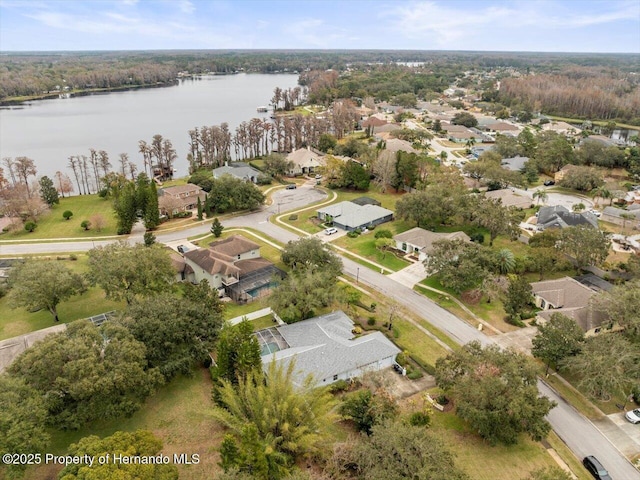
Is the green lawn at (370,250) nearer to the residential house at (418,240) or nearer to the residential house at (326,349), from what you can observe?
the residential house at (418,240)

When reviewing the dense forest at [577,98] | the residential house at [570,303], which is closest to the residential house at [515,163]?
the residential house at [570,303]

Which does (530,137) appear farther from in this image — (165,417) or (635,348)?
(165,417)

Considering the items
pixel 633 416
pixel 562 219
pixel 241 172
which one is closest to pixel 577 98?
pixel 562 219

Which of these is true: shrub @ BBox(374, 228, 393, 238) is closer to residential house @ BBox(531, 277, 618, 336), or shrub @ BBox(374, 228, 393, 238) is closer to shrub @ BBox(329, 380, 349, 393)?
residential house @ BBox(531, 277, 618, 336)

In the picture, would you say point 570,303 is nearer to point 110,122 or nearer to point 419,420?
point 419,420

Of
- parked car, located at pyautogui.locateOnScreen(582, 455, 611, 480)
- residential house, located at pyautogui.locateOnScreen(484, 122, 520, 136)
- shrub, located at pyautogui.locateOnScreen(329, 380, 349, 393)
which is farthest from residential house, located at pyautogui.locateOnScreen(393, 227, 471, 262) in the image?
residential house, located at pyautogui.locateOnScreen(484, 122, 520, 136)

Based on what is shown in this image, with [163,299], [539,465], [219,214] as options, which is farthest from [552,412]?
[219,214]
